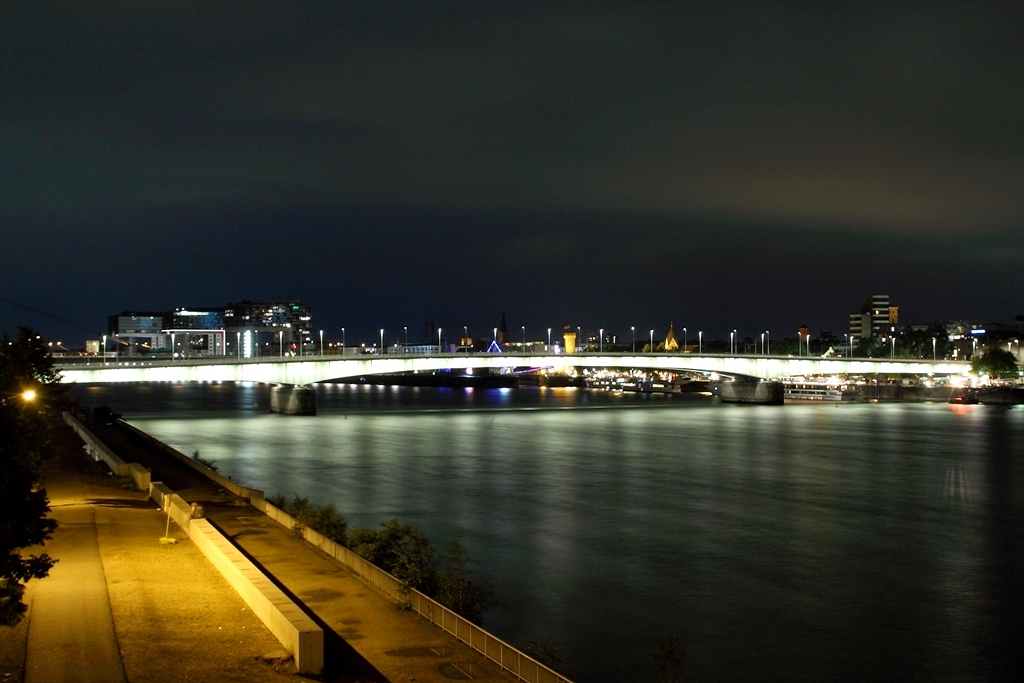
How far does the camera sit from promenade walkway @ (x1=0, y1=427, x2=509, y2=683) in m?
11.3

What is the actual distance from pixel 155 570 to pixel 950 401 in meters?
104

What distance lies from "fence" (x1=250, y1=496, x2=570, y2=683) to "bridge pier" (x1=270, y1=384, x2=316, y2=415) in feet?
226

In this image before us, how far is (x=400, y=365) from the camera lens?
9038cm

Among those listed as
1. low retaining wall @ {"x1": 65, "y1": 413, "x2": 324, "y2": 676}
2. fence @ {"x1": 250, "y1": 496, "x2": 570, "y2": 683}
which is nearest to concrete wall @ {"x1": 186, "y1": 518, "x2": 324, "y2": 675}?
low retaining wall @ {"x1": 65, "y1": 413, "x2": 324, "y2": 676}

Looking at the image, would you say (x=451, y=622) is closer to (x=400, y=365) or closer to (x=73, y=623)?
(x=73, y=623)

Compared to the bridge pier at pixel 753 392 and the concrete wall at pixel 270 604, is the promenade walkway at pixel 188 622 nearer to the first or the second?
the concrete wall at pixel 270 604

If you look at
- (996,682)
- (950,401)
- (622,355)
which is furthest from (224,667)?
(950,401)

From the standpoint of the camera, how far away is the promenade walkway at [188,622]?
445 inches

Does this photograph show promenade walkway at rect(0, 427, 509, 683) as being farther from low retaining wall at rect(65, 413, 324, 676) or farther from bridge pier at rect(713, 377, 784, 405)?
bridge pier at rect(713, 377, 784, 405)

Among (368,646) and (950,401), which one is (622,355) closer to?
(950,401)

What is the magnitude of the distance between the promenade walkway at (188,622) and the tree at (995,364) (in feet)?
375

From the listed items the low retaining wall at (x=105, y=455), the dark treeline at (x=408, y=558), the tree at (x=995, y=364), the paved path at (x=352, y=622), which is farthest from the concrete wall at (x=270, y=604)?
the tree at (x=995, y=364)

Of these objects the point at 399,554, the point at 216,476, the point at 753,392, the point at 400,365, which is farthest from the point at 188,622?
the point at 753,392

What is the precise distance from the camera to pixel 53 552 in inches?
668
